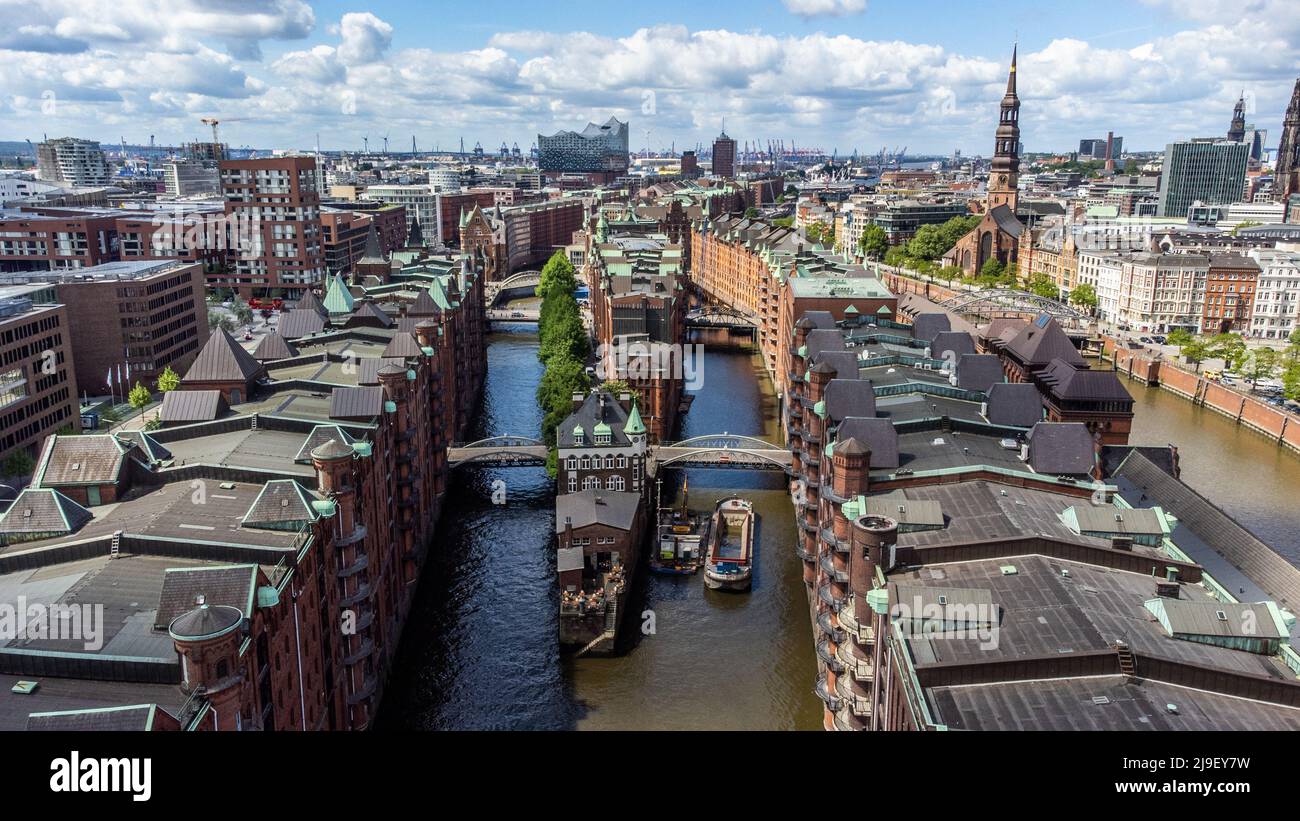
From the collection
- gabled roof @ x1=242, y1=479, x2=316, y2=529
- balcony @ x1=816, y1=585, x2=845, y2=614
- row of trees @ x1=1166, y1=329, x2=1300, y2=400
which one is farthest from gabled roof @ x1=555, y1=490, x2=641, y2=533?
row of trees @ x1=1166, y1=329, x2=1300, y2=400

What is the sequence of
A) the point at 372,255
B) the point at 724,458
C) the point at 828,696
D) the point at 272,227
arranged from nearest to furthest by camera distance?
the point at 828,696 → the point at 724,458 → the point at 372,255 → the point at 272,227

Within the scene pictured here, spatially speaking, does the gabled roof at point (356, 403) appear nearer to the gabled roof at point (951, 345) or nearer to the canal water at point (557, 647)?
the canal water at point (557, 647)

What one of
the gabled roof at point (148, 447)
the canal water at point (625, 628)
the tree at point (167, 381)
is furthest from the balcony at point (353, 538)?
the tree at point (167, 381)

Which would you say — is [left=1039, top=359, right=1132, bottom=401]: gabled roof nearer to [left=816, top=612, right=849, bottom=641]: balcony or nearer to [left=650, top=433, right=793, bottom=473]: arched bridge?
[left=650, top=433, right=793, bottom=473]: arched bridge

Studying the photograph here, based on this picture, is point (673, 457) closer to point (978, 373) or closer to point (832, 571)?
point (978, 373)

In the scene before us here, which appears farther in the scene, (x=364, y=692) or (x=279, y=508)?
(x=364, y=692)

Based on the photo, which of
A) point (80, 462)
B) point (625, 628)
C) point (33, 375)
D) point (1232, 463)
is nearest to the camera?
point (80, 462)

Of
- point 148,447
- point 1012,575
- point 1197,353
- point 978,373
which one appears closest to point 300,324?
point 148,447
